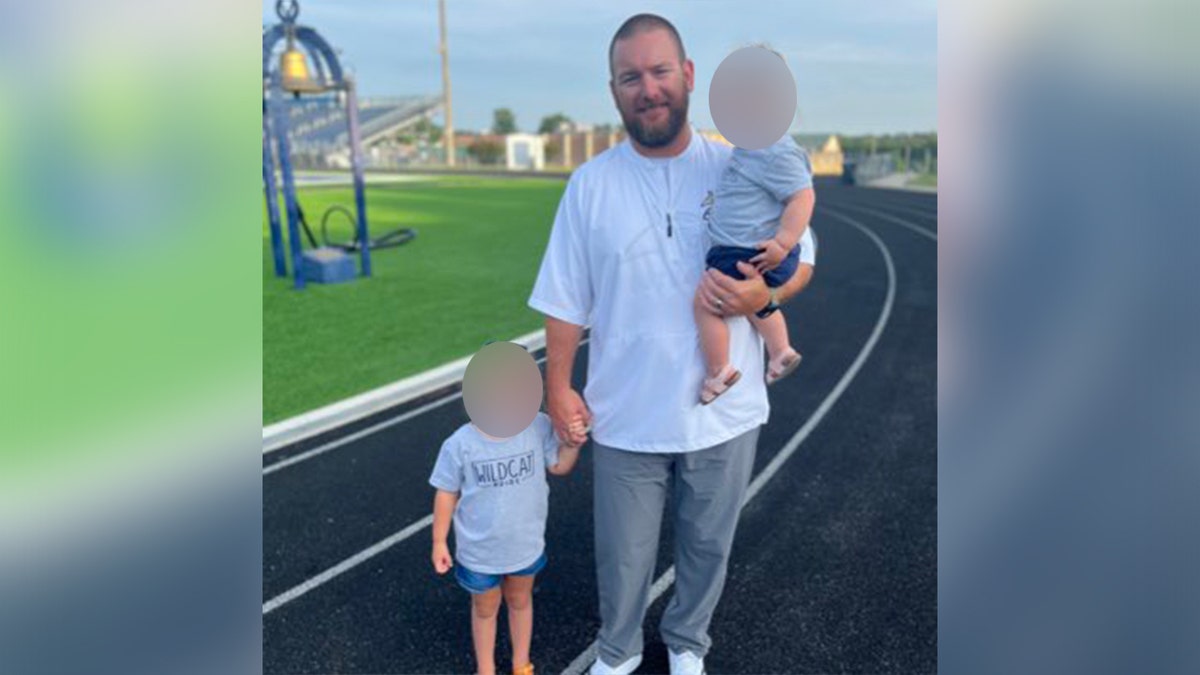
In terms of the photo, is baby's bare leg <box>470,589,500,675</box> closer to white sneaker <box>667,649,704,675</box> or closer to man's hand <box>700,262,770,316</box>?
white sneaker <box>667,649,704,675</box>

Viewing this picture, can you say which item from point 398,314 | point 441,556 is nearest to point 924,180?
point 398,314

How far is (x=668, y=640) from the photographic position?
3135mm

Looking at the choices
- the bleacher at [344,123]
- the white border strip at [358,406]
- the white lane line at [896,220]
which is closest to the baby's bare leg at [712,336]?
the white border strip at [358,406]

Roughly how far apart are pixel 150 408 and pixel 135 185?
0.39m

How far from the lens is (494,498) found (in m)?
2.79

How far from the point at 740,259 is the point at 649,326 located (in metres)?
0.39

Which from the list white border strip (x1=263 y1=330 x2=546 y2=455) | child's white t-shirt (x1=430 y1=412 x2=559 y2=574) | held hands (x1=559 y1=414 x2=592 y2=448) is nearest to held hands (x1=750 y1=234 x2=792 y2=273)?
held hands (x1=559 y1=414 x2=592 y2=448)

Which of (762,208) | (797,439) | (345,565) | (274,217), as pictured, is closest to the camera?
(762,208)

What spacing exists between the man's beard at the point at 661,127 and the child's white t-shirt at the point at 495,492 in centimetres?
98

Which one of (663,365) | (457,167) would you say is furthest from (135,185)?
(457,167)

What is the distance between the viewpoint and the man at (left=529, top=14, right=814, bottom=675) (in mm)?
2553

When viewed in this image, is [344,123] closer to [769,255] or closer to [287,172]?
[287,172]

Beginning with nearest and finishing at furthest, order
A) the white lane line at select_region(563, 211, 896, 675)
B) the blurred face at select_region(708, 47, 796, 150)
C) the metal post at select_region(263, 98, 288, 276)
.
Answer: the blurred face at select_region(708, 47, 796, 150) → the white lane line at select_region(563, 211, 896, 675) → the metal post at select_region(263, 98, 288, 276)

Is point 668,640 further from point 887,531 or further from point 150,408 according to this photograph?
point 150,408
